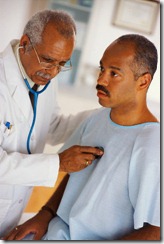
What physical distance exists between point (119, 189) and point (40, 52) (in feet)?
1.56

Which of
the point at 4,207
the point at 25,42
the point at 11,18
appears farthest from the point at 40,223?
the point at 11,18

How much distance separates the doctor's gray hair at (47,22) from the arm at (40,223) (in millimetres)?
503

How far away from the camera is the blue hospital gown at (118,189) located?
0.76m

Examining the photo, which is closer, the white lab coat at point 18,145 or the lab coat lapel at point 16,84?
the white lab coat at point 18,145

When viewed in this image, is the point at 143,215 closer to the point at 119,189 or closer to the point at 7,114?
the point at 119,189

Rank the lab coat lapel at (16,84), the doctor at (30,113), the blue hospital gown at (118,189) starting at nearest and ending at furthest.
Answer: the blue hospital gown at (118,189) < the doctor at (30,113) < the lab coat lapel at (16,84)

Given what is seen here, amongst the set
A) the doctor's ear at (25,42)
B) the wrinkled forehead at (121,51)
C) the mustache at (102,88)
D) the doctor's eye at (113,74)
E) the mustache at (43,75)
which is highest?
the wrinkled forehead at (121,51)

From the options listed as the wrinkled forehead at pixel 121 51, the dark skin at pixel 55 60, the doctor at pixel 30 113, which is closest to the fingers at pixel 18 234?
the doctor at pixel 30 113

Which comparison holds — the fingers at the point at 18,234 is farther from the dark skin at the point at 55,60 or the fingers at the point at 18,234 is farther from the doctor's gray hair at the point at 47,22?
the doctor's gray hair at the point at 47,22

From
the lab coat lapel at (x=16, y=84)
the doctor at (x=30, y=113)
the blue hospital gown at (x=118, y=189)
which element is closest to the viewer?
the blue hospital gown at (x=118, y=189)

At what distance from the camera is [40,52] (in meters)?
0.95

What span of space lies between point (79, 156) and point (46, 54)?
332 millimetres

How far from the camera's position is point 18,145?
105 cm

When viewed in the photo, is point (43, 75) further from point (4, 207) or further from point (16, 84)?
point (4, 207)
